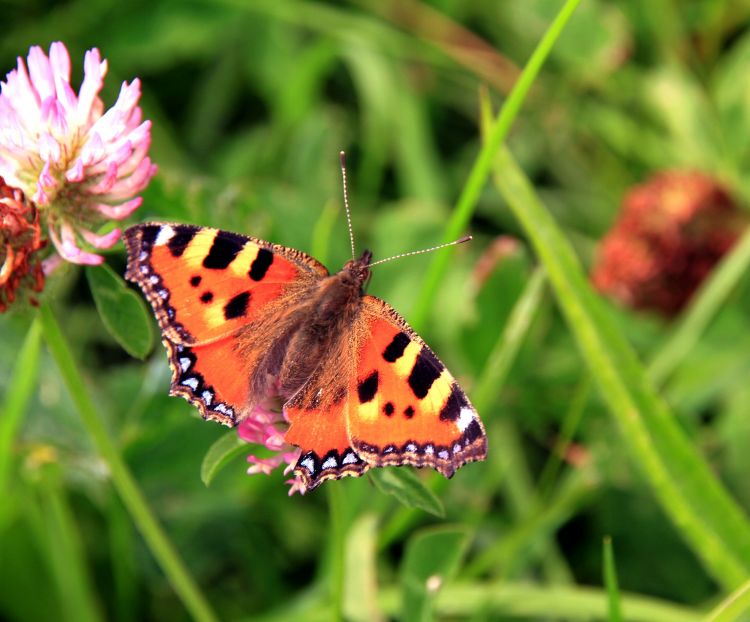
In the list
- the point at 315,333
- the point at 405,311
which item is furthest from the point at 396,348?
the point at 405,311

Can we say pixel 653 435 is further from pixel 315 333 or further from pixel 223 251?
pixel 223 251

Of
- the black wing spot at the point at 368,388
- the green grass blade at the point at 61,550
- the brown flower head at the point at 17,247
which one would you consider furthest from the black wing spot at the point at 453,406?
the green grass blade at the point at 61,550

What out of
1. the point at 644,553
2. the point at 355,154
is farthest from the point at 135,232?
the point at 355,154

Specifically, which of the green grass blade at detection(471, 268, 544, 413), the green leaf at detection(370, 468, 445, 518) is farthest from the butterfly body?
the green grass blade at detection(471, 268, 544, 413)

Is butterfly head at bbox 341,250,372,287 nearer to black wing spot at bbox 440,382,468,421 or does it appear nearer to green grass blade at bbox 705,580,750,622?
black wing spot at bbox 440,382,468,421

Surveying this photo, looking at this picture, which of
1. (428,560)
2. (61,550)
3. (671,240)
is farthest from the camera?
(671,240)

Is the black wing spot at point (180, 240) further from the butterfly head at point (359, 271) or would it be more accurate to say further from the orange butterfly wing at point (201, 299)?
the butterfly head at point (359, 271)
